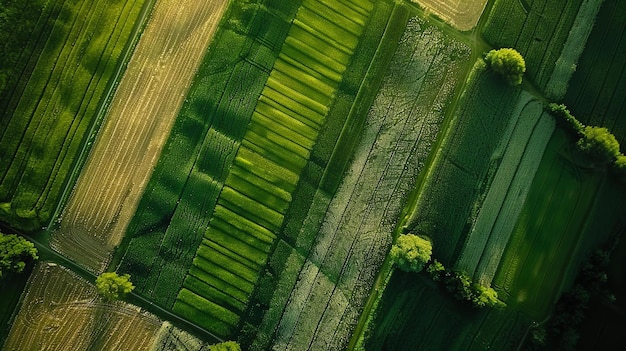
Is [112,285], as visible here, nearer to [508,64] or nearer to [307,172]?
[307,172]

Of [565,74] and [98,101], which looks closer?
[98,101]

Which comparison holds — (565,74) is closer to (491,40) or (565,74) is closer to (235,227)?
(491,40)

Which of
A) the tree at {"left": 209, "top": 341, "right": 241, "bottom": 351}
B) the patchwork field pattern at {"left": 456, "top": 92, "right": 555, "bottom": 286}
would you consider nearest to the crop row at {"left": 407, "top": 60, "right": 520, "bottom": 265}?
the patchwork field pattern at {"left": 456, "top": 92, "right": 555, "bottom": 286}

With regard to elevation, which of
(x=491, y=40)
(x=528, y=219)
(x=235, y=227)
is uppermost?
(x=491, y=40)

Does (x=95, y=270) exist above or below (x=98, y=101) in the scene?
below

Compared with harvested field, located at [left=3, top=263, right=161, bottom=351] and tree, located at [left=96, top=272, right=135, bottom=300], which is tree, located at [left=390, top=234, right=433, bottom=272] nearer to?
harvested field, located at [left=3, top=263, right=161, bottom=351]

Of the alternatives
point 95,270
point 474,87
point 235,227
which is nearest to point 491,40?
point 474,87
